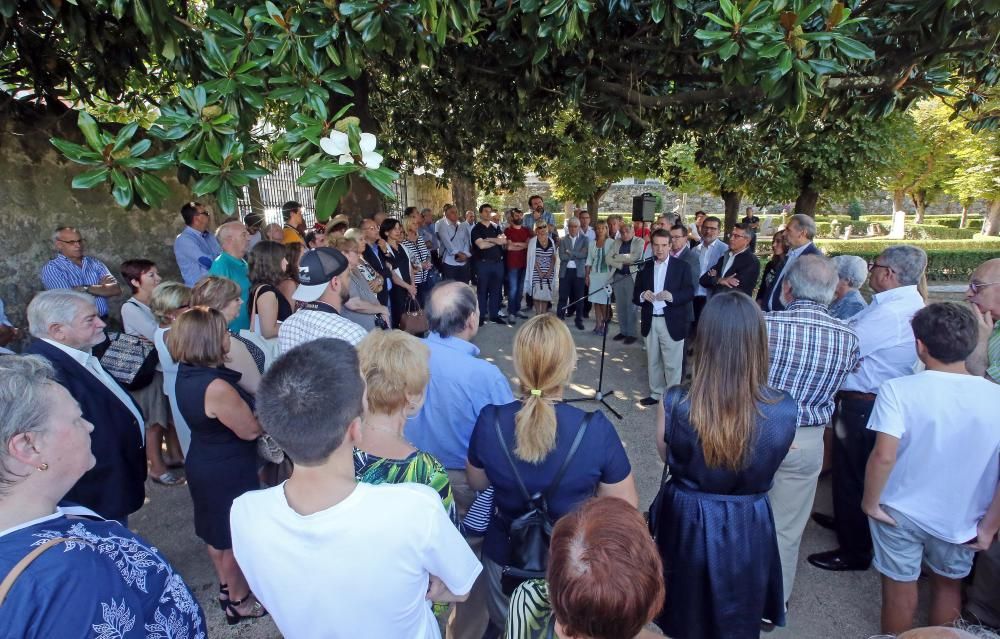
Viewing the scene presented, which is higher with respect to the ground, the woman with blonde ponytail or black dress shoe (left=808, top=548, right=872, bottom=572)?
the woman with blonde ponytail

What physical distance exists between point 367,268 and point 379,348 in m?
3.84

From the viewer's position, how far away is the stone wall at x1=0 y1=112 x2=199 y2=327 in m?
4.59

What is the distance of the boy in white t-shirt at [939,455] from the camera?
2193mm

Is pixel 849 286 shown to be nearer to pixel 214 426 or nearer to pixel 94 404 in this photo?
Answer: pixel 214 426

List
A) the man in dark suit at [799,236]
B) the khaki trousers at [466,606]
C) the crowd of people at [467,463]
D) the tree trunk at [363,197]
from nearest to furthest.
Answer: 1. the crowd of people at [467,463]
2. the khaki trousers at [466,606]
3. the man in dark suit at [799,236]
4. the tree trunk at [363,197]

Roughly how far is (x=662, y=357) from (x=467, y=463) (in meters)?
4.07

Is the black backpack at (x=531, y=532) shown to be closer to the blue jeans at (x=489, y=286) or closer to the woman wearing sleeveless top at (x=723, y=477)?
the woman wearing sleeveless top at (x=723, y=477)

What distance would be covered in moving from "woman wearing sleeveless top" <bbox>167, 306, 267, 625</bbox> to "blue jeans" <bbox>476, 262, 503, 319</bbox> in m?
6.08

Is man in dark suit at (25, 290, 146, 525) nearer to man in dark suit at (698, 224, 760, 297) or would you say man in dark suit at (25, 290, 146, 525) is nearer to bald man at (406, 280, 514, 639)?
bald man at (406, 280, 514, 639)

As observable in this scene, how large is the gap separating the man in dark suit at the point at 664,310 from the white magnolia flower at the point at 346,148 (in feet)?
13.4

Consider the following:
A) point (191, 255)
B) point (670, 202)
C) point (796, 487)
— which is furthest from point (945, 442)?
point (670, 202)

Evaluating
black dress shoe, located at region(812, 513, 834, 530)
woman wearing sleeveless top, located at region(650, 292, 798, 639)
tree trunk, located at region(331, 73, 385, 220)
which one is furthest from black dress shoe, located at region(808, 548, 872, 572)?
tree trunk, located at region(331, 73, 385, 220)

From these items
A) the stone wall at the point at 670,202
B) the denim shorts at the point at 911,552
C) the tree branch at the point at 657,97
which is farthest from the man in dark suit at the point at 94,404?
the stone wall at the point at 670,202

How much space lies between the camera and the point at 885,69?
4.23 metres
